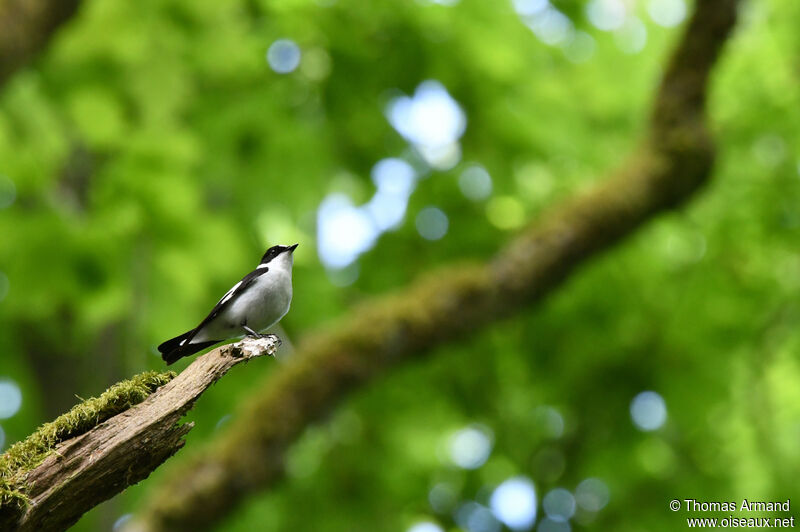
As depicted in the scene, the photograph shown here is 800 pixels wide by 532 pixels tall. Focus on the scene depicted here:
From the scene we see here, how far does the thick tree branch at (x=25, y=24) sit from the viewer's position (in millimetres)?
7926

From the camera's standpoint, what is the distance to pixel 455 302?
9.62 metres

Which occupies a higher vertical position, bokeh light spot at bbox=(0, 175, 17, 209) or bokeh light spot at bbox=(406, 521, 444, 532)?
bokeh light spot at bbox=(0, 175, 17, 209)

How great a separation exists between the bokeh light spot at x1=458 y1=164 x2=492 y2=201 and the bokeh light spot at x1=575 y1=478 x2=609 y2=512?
409 cm

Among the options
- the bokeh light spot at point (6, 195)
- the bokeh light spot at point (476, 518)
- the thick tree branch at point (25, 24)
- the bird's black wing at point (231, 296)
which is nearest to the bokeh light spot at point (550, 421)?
the bokeh light spot at point (476, 518)

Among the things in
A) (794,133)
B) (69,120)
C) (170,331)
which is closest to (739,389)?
(794,133)

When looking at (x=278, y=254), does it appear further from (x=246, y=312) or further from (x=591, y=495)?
(x=591, y=495)

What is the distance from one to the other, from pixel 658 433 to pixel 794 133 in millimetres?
4357

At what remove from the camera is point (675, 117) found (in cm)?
1023

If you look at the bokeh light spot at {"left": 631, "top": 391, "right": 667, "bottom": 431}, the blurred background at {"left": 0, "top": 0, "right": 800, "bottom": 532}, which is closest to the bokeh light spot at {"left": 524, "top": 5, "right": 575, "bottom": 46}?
the blurred background at {"left": 0, "top": 0, "right": 800, "bottom": 532}

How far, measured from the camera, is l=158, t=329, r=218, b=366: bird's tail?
12.8ft

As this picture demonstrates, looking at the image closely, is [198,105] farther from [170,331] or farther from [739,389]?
[739,389]

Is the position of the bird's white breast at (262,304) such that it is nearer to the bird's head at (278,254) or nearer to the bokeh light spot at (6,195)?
the bird's head at (278,254)

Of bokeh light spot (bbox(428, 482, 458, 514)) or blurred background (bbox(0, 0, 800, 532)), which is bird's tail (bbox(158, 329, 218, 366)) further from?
bokeh light spot (bbox(428, 482, 458, 514))

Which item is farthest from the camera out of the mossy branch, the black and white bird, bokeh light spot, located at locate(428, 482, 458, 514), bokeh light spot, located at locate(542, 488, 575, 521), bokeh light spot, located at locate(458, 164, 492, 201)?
bokeh light spot, located at locate(428, 482, 458, 514)
